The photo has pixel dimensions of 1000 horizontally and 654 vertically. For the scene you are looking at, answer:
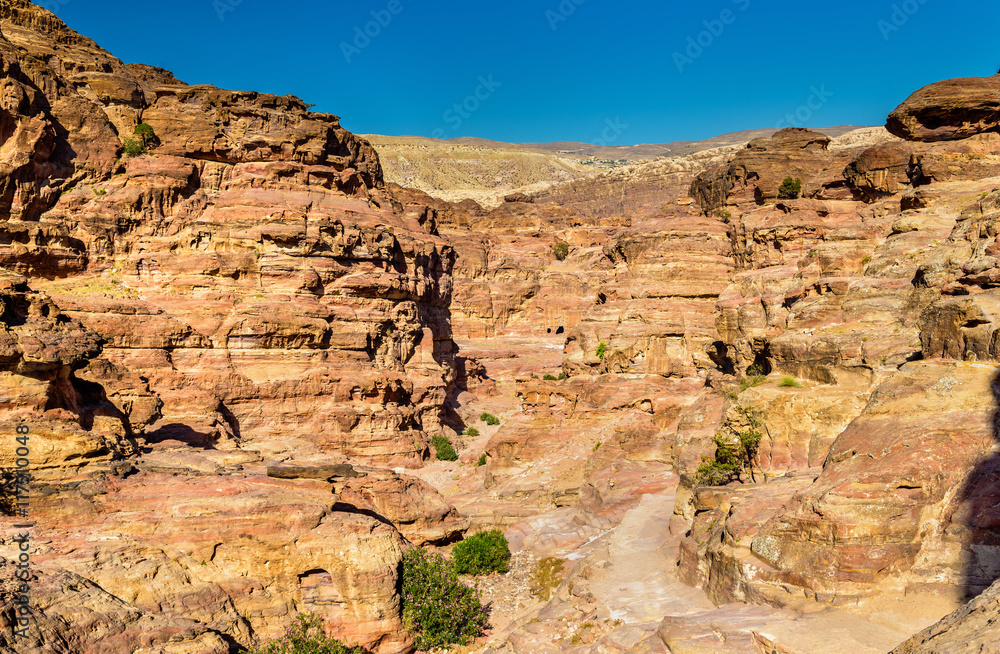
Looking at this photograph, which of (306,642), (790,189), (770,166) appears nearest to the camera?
(306,642)

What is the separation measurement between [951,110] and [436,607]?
32869 mm

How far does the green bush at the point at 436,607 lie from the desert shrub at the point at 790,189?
4308 cm

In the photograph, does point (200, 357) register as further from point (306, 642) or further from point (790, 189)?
point (790, 189)

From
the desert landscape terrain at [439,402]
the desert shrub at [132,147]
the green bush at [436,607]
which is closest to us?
the desert landscape terrain at [439,402]

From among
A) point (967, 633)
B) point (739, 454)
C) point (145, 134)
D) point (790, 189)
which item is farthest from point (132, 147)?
point (790, 189)

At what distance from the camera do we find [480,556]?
2245 centimetres

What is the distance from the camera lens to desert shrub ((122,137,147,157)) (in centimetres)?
3884

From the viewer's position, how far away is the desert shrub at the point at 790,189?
170ft

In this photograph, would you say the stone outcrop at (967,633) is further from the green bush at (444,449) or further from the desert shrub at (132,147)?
the desert shrub at (132,147)

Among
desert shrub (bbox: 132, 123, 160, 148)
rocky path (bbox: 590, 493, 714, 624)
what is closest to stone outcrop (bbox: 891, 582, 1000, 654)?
rocky path (bbox: 590, 493, 714, 624)

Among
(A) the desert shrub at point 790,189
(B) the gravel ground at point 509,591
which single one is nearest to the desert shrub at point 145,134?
(B) the gravel ground at point 509,591

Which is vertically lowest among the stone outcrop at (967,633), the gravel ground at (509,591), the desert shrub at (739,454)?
the gravel ground at (509,591)

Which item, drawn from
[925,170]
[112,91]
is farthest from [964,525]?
[112,91]

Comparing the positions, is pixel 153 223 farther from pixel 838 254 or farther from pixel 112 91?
pixel 838 254
